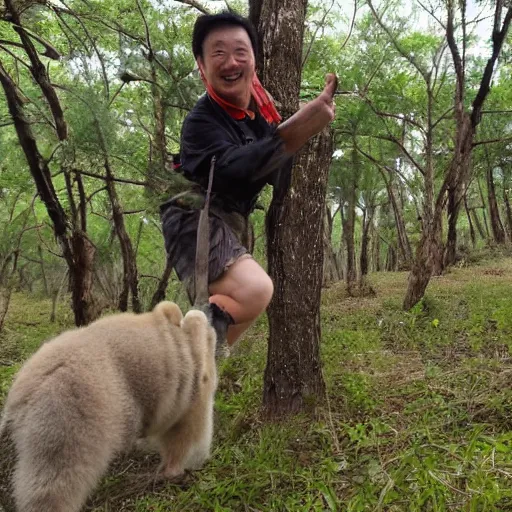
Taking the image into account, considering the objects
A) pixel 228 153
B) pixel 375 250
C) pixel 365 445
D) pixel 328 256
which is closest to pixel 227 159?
pixel 228 153

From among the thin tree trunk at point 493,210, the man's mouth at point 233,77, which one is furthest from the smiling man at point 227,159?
the thin tree trunk at point 493,210

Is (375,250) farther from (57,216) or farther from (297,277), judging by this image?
(297,277)

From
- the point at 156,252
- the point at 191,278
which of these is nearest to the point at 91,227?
the point at 156,252

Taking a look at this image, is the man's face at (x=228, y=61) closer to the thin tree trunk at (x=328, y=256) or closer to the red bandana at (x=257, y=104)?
the red bandana at (x=257, y=104)

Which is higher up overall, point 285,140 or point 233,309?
point 285,140

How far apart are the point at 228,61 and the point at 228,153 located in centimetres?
40

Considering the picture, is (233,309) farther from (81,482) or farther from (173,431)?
(81,482)

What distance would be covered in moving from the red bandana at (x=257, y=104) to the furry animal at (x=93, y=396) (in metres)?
0.95

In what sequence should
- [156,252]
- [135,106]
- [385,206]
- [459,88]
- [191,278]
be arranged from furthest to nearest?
1. [385,206]
2. [156,252]
3. [135,106]
4. [459,88]
5. [191,278]

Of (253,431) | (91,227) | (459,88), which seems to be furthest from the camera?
(91,227)

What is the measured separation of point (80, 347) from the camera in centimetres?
134

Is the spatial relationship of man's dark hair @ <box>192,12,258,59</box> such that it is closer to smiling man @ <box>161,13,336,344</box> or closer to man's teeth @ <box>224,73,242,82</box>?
smiling man @ <box>161,13,336,344</box>

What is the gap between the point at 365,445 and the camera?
125 inches

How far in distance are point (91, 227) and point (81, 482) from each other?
15.0 m
